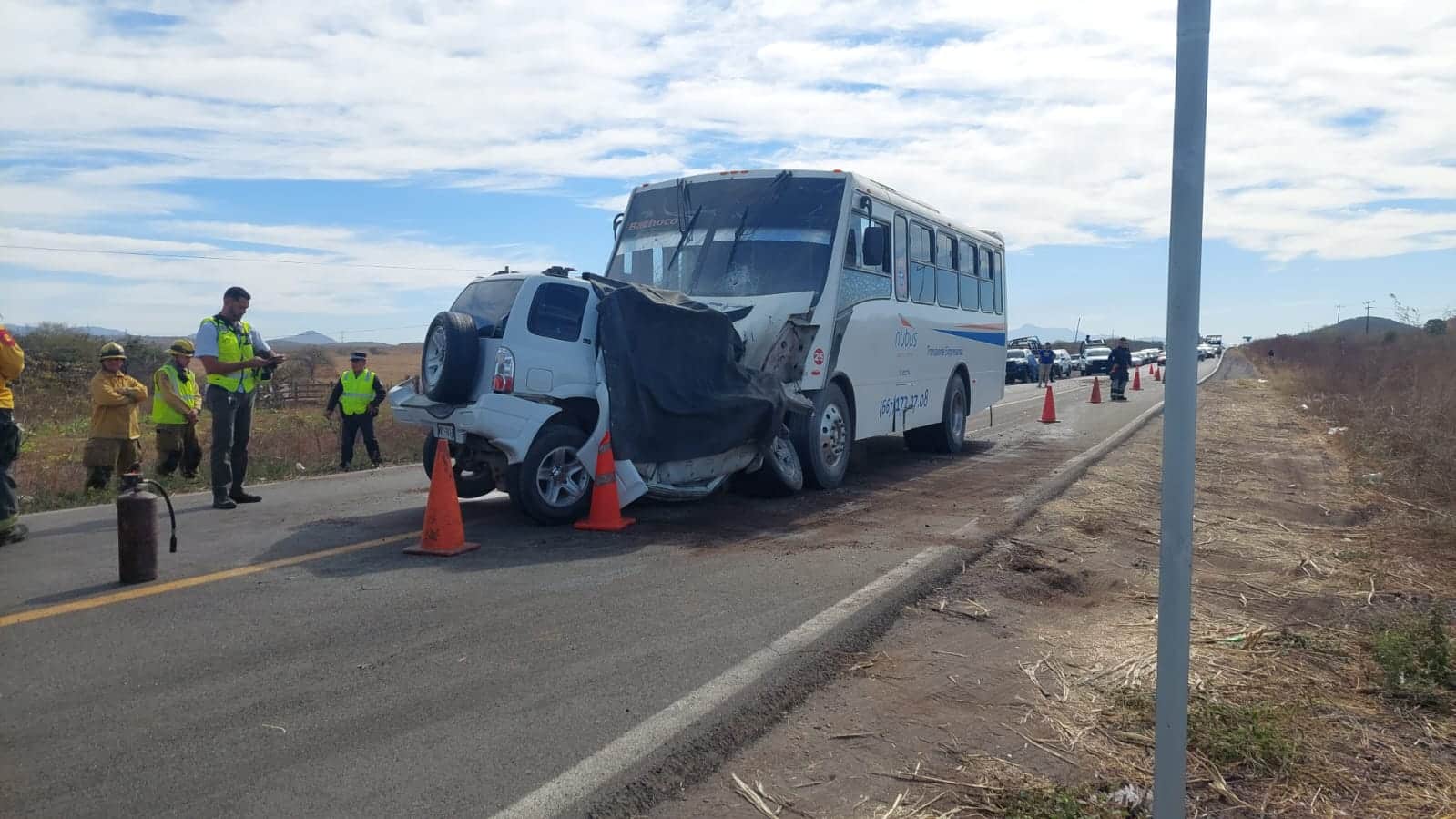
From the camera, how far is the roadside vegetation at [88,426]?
40.0ft

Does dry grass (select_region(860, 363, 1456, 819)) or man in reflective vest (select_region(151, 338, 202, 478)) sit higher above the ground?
man in reflective vest (select_region(151, 338, 202, 478))

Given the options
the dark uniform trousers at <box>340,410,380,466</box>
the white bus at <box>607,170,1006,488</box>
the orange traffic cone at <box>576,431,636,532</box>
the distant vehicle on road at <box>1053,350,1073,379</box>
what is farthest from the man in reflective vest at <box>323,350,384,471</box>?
the distant vehicle on road at <box>1053,350,1073,379</box>

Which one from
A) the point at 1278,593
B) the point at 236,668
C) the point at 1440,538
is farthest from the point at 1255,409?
the point at 236,668

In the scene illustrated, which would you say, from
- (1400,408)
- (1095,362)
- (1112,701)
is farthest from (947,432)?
(1095,362)

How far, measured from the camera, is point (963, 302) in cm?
1520

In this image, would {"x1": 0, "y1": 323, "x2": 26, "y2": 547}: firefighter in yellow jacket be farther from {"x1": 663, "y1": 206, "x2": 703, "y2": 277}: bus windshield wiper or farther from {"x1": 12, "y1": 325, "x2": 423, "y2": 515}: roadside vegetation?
{"x1": 663, "y1": 206, "x2": 703, "y2": 277}: bus windshield wiper

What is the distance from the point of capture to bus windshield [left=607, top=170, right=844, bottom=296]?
10.4 m

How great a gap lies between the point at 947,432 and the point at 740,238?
18.1 ft

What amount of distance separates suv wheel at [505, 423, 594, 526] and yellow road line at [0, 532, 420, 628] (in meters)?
1.02

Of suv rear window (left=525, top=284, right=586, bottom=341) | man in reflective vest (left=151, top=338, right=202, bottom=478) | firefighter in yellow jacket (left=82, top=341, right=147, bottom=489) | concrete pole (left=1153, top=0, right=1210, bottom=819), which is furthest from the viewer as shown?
man in reflective vest (left=151, top=338, right=202, bottom=478)

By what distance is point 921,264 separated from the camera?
1327 cm

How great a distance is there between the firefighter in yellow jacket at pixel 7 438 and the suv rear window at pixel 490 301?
10.2 feet

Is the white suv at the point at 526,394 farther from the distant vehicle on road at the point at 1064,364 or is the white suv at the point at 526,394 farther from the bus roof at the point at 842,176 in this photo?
the distant vehicle on road at the point at 1064,364

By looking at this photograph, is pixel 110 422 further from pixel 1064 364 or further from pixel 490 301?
pixel 1064 364
